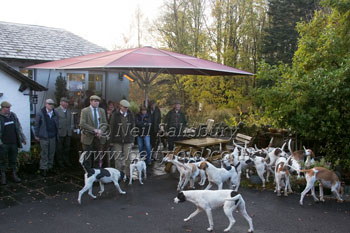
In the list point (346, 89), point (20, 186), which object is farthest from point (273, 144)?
point (20, 186)

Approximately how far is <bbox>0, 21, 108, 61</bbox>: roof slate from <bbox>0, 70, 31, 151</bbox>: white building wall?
10.3 feet

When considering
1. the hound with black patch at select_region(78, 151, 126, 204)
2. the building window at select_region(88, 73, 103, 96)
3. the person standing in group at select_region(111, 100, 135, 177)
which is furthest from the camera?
the building window at select_region(88, 73, 103, 96)

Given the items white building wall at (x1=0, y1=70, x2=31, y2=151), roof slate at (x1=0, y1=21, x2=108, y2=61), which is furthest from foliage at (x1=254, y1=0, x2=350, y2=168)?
roof slate at (x1=0, y1=21, x2=108, y2=61)

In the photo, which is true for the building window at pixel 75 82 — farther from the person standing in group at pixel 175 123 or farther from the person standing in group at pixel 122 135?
the person standing in group at pixel 122 135

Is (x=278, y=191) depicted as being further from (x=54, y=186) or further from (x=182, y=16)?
(x=182, y=16)

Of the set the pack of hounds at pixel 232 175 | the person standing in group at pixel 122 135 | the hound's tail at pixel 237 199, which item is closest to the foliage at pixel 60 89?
the person standing in group at pixel 122 135

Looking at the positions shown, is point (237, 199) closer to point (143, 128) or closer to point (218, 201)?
point (218, 201)

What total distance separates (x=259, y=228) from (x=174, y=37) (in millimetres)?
20191

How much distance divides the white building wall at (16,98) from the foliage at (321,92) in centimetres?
696

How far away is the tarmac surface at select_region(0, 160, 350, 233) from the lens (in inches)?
213

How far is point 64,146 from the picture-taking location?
9672mm

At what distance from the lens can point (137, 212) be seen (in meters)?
6.10

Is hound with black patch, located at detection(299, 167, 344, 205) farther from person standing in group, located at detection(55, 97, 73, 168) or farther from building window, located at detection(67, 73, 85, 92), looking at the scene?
building window, located at detection(67, 73, 85, 92)

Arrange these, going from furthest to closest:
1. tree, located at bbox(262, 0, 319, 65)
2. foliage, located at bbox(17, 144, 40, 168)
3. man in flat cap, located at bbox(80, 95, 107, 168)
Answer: tree, located at bbox(262, 0, 319, 65) → foliage, located at bbox(17, 144, 40, 168) → man in flat cap, located at bbox(80, 95, 107, 168)
